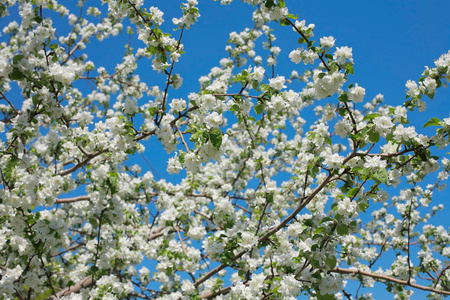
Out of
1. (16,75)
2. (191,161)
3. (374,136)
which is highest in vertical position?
(16,75)

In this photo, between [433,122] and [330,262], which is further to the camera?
[330,262]

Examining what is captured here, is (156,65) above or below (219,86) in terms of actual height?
above

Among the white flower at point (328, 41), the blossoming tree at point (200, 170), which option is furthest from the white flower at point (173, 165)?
the white flower at point (328, 41)

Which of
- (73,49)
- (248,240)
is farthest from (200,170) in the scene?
A: (73,49)

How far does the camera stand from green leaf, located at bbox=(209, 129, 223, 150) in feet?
8.04

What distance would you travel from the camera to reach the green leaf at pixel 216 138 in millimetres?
2449

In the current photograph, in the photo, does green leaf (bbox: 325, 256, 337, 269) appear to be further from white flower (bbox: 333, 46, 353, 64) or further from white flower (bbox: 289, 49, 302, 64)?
white flower (bbox: 289, 49, 302, 64)

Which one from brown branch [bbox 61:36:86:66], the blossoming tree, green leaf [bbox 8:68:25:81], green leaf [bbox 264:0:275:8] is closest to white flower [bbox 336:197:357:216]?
the blossoming tree

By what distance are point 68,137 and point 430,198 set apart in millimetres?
5353

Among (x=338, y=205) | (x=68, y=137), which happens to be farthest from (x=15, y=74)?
(x=338, y=205)

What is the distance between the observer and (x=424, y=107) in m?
2.80

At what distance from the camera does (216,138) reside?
248 cm

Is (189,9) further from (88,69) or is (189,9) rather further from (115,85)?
(115,85)

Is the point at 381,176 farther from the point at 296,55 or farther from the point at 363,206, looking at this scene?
the point at 296,55
